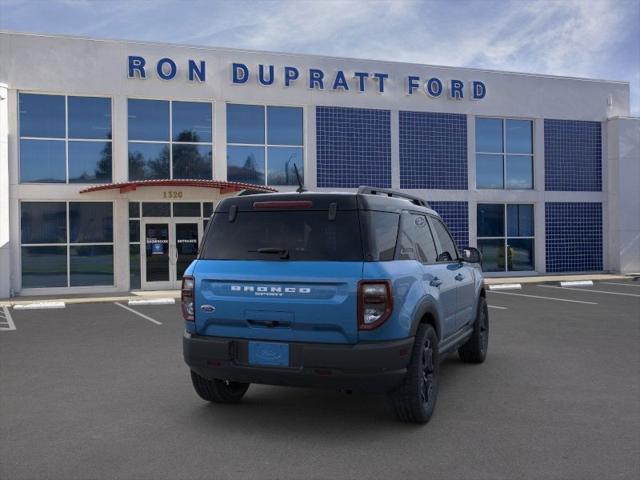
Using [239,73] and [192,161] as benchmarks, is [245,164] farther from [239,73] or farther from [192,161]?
[239,73]

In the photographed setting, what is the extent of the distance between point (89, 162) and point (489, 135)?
13.3 meters

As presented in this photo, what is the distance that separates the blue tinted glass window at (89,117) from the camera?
17.8 meters

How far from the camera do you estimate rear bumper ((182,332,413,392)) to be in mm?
4723

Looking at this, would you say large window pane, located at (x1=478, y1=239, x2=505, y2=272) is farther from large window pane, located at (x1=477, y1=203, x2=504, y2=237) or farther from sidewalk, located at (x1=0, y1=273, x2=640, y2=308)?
sidewalk, located at (x1=0, y1=273, x2=640, y2=308)

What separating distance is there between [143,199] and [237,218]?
534 inches

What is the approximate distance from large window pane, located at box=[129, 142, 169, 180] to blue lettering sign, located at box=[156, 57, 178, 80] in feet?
6.42

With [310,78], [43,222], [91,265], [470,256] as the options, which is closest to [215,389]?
[470,256]

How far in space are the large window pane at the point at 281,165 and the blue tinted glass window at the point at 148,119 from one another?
3.21 metres

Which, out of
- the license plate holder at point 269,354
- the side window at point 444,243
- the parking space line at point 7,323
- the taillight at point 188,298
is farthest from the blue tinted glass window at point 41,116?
the license plate holder at point 269,354

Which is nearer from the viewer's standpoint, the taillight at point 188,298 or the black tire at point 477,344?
the taillight at point 188,298

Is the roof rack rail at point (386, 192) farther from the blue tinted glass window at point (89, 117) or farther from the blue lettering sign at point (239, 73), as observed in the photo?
the blue tinted glass window at point (89, 117)

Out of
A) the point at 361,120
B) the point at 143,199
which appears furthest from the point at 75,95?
the point at 361,120

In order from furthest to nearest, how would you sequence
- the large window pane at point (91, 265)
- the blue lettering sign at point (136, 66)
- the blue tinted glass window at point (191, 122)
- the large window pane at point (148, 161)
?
the blue tinted glass window at point (191, 122) → the large window pane at point (148, 161) → the blue lettering sign at point (136, 66) → the large window pane at point (91, 265)

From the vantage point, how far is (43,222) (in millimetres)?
17578
